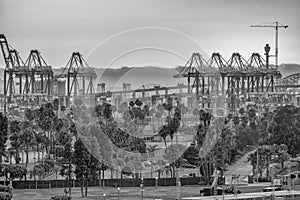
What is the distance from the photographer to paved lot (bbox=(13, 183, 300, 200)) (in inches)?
970

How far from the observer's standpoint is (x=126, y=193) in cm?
2612

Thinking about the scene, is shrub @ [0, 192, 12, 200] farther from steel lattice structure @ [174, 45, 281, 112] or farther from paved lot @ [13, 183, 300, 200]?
steel lattice structure @ [174, 45, 281, 112]

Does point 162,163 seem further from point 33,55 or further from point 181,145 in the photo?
point 33,55

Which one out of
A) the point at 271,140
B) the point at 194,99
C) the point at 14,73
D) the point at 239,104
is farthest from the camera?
the point at 239,104

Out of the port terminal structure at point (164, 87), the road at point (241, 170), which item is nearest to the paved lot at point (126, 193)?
the road at point (241, 170)

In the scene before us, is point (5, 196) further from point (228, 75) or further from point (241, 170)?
point (228, 75)

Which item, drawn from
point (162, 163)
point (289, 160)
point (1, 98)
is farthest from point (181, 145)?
point (1, 98)

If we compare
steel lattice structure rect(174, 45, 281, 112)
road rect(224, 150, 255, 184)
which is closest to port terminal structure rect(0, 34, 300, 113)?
steel lattice structure rect(174, 45, 281, 112)

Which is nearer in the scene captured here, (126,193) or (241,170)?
(126,193)

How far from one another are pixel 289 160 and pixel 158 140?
9.46 metres

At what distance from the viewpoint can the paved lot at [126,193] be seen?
2464 cm

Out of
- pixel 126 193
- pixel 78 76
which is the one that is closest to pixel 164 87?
pixel 78 76

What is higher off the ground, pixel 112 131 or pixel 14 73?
pixel 14 73

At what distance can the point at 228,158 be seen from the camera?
32969 millimetres
